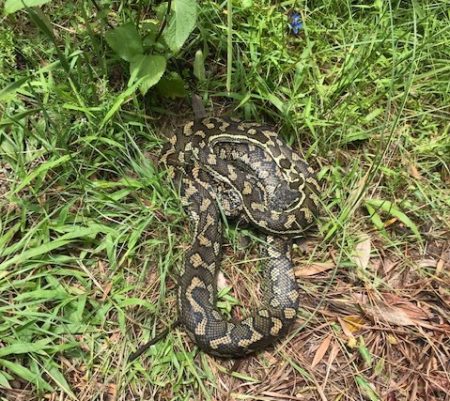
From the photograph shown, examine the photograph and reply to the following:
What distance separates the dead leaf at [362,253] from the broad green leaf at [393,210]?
25 centimetres

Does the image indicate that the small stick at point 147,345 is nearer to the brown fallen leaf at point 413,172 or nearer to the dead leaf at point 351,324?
the dead leaf at point 351,324

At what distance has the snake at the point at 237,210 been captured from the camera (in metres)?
3.40

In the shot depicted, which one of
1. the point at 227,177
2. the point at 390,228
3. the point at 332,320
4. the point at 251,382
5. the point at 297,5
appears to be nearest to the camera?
the point at 251,382

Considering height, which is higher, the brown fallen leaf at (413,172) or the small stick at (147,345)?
the small stick at (147,345)

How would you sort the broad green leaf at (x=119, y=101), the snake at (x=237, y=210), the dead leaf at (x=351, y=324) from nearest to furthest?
1. the snake at (x=237, y=210)
2. the dead leaf at (x=351, y=324)
3. the broad green leaf at (x=119, y=101)

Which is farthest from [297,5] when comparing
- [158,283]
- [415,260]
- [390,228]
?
[158,283]

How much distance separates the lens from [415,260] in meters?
3.79

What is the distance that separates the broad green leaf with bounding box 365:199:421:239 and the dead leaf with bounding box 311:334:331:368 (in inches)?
41.2

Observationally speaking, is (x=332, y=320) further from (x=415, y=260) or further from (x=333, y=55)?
(x=333, y=55)

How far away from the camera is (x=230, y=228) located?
397 centimetres

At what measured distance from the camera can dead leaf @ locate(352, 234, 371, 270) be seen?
373cm

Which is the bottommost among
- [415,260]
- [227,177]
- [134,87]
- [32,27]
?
[415,260]

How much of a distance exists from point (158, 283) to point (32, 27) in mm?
2420

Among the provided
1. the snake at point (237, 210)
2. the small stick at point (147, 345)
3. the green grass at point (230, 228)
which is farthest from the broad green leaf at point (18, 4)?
the small stick at point (147, 345)
